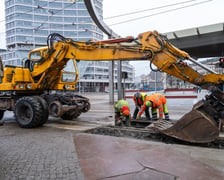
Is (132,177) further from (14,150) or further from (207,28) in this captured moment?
(207,28)

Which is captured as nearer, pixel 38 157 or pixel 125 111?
pixel 38 157

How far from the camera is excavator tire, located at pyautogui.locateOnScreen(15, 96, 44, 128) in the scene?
22.3ft

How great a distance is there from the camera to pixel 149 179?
116 inches

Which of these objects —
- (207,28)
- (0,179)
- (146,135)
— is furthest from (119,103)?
(207,28)

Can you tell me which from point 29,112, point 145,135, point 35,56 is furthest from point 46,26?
point 145,135

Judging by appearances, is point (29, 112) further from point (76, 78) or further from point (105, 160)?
point (105, 160)

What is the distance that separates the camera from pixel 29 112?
730cm

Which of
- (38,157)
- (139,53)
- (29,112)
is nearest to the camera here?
(38,157)

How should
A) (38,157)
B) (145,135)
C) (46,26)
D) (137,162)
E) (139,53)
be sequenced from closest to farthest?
1. (137,162)
2. (38,157)
3. (145,135)
4. (139,53)
5. (46,26)

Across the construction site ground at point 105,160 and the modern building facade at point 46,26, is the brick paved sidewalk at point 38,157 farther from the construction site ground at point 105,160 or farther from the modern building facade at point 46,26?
the modern building facade at point 46,26

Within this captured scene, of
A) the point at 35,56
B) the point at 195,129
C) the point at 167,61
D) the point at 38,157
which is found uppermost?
the point at 35,56

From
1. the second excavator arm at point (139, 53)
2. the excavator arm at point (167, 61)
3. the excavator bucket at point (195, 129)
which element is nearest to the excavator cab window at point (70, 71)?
the second excavator arm at point (139, 53)

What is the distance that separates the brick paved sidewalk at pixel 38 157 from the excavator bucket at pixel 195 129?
2604mm

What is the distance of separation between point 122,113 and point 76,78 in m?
3.34
